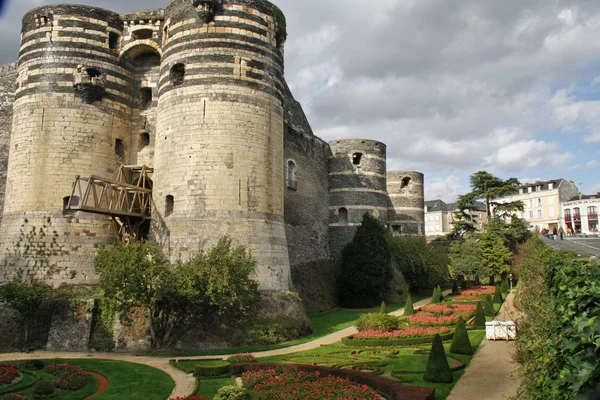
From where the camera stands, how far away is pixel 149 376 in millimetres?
14227

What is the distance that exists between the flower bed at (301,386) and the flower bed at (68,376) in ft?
14.8

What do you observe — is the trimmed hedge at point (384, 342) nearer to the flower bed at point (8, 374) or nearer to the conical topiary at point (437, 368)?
the conical topiary at point (437, 368)

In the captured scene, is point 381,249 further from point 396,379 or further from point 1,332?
point 1,332

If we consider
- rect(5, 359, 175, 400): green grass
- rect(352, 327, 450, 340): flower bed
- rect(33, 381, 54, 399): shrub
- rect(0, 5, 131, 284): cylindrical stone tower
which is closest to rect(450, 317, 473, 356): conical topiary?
rect(352, 327, 450, 340): flower bed

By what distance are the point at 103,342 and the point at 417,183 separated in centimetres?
3410

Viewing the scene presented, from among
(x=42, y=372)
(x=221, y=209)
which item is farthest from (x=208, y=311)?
(x=42, y=372)

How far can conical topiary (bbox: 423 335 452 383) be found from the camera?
43.3 ft

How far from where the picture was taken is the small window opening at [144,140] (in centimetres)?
2447

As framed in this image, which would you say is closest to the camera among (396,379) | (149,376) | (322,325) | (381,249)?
(396,379)

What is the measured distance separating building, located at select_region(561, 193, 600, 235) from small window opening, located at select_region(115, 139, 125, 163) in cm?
5759

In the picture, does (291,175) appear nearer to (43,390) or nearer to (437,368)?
(437,368)

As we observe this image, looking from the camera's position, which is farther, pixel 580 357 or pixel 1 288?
pixel 1 288

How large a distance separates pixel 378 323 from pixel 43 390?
44.0 feet

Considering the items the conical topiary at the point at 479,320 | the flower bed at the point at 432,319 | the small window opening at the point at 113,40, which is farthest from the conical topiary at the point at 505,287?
the small window opening at the point at 113,40
